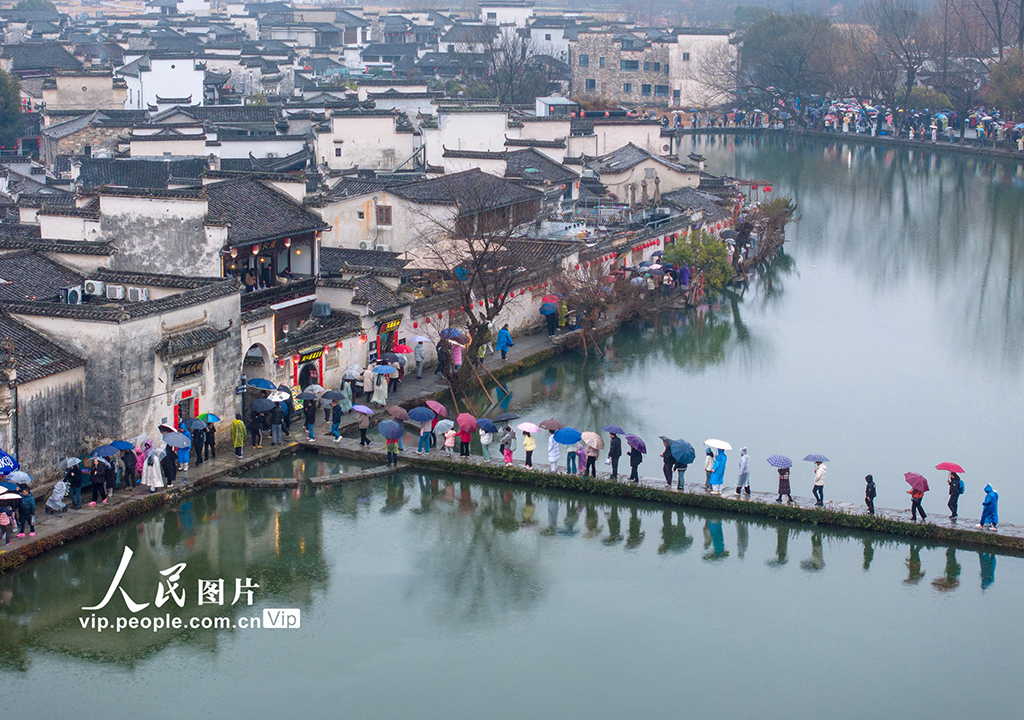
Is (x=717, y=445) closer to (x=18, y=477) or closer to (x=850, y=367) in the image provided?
(x=18, y=477)

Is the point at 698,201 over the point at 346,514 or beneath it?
over

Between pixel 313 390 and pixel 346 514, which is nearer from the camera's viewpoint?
pixel 346 514

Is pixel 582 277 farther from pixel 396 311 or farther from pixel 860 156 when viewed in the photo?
pixel 860 156

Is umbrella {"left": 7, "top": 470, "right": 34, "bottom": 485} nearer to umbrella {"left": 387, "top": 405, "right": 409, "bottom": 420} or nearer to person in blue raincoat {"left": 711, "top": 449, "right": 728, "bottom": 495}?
umbrella {"left": 387, "top": 405, "right": 409, "bottom": 420}

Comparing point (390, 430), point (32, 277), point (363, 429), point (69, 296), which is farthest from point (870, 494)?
point (32, 277)

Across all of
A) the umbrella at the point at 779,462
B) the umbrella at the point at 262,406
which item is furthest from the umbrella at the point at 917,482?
the umbrella at the point at 262,406

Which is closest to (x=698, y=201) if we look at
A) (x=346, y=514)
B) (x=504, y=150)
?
(x=504, y=150)

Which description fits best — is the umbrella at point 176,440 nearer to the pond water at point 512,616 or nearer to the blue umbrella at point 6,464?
the pond water at point 512,616
